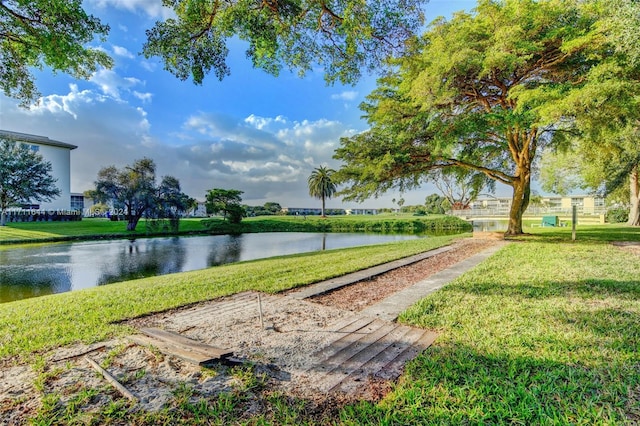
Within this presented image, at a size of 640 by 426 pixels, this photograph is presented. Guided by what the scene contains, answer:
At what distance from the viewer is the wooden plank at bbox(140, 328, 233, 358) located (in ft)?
8.49

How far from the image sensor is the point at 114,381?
2.27 meters

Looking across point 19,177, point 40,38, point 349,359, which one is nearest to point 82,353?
point 349,359


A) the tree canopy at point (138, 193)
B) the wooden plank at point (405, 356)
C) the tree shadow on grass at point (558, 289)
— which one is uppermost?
the tree canopy at point (138, 193)

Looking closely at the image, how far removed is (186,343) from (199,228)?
32.9m

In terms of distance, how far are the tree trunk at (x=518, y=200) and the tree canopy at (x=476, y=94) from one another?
4 centimetres

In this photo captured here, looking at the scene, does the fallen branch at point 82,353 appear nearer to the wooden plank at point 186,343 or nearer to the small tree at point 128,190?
the wooden plank at point 186,343

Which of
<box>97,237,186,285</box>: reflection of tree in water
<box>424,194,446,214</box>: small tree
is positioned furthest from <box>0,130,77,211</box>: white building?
<box>424,194,446,214</box>: small tree

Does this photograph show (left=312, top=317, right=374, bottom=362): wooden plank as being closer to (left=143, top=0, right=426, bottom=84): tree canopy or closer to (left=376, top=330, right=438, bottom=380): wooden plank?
(left=376, top=330, right=438, bottom=380): wooden plank

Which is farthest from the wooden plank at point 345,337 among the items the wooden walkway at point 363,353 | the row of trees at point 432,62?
the row of trees at point 432,62

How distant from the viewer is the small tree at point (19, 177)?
2580 centimetres

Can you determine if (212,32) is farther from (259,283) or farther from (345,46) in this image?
(259,283)

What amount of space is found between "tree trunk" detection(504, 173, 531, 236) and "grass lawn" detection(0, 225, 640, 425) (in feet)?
22.6

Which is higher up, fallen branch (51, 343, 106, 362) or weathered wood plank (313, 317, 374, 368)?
weathered wood plank (313, 317, 374, 368)

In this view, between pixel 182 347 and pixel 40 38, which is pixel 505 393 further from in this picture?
pixel 40 38
